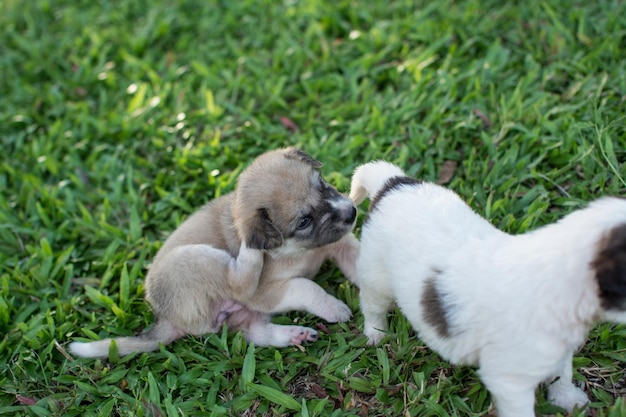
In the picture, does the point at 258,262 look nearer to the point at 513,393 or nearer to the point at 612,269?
the point at 513,393

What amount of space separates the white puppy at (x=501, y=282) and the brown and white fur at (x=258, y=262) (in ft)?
2.41

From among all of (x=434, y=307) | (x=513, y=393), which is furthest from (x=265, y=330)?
(x=513, y=393)

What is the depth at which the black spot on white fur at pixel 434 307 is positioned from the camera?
3.62 meters

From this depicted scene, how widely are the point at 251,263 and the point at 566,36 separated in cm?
417

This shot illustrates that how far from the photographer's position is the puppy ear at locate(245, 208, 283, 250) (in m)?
4.71

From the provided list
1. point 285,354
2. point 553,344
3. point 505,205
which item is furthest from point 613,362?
point 285,354

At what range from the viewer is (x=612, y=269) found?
306cm

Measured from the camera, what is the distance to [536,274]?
3293 millimetres

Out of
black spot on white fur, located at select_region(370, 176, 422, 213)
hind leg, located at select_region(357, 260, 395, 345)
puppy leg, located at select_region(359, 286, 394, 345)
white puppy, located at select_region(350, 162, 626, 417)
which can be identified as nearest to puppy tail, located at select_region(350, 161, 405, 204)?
black spot on white fur, located at select_region(370, 176, 422, 213)

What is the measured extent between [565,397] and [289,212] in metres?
2.20

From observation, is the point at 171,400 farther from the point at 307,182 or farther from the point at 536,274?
the point at 536,274

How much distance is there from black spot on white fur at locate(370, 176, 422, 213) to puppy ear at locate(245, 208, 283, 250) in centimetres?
82

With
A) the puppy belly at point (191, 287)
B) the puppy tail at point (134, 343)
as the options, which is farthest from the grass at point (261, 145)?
the puppy belly at point (191, 287)

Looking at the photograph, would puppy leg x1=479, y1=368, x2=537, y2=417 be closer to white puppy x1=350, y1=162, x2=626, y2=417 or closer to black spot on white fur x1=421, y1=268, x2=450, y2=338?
white puppy x1=350, y1=162, x2=626, y2=417
